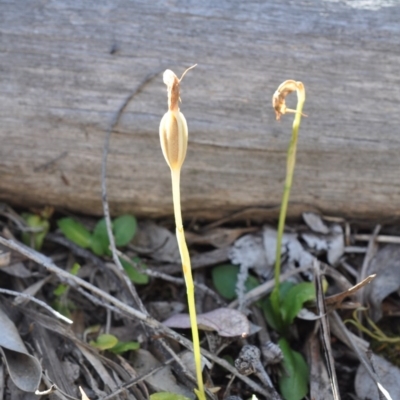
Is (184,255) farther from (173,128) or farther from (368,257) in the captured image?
(368,257)

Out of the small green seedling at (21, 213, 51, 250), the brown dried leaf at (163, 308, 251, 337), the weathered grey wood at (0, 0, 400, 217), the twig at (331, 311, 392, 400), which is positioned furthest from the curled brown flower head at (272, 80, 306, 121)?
the small green seedling at (21, 213, 51, 250)

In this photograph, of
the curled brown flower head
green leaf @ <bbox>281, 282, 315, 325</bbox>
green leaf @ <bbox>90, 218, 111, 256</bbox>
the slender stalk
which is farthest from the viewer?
green leaf @ <bbox>90, 218, 111, 256</bbox>

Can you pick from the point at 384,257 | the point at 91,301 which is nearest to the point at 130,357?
the point at 91,301

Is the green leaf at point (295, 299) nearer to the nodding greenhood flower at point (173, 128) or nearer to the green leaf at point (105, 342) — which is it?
the green leaf at point (105, 342)

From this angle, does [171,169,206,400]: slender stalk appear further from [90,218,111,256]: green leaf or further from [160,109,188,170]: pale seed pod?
[90,218,111,256]: green leaf

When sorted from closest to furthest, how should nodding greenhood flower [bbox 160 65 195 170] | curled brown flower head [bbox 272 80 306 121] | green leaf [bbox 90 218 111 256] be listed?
nodding greenhood flower [bbox 160 65 195 170] → curled brown flower head [bbox 272 80 306 121] → green leaf [bbox 90 218 111 256]

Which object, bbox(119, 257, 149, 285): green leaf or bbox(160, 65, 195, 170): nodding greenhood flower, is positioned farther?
bbox(119, 257, 149, 285): green leaf
